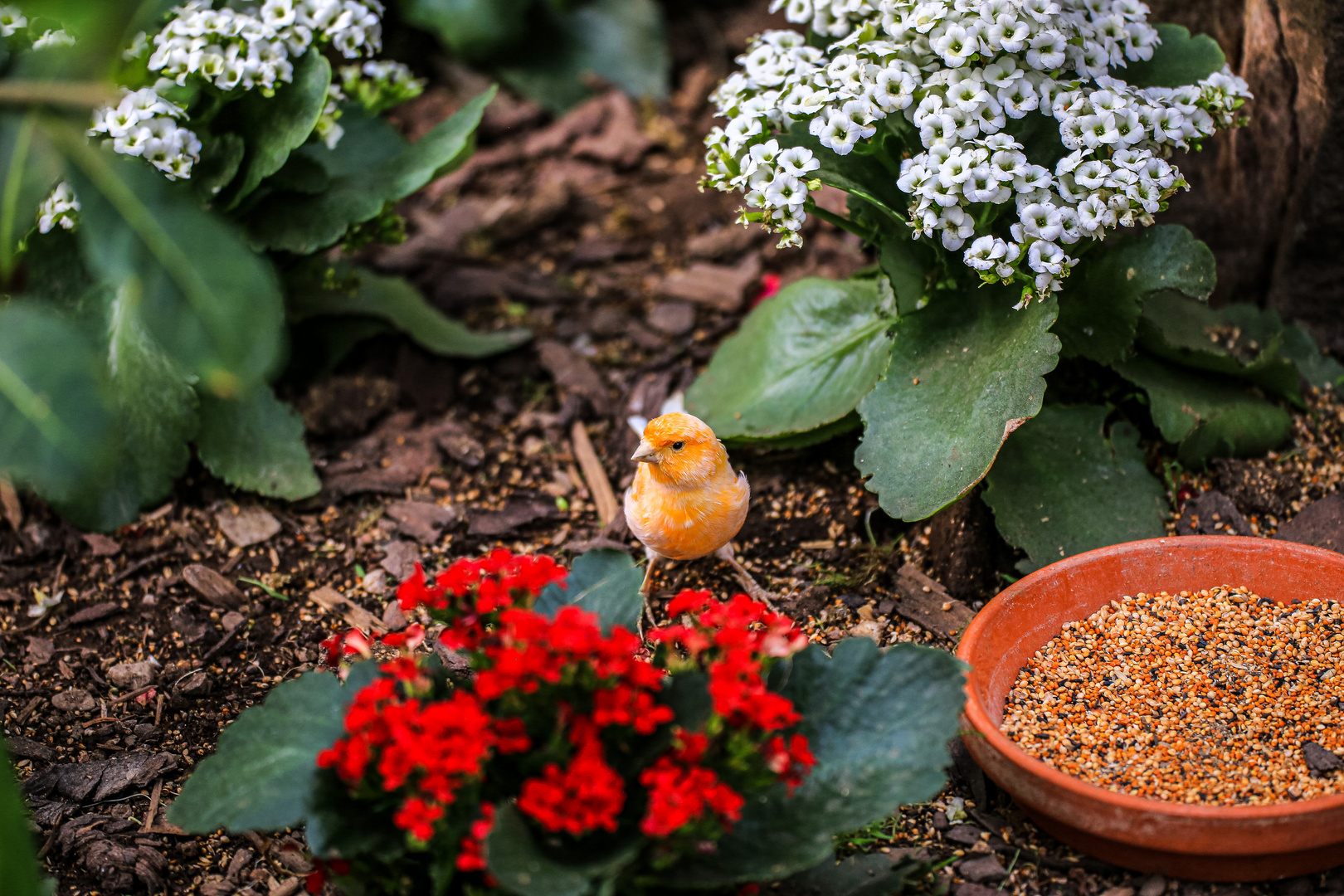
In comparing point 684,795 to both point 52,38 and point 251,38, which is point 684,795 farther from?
point 52,38

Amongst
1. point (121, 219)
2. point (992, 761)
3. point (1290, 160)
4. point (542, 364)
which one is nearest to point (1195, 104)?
point (1290, 160)

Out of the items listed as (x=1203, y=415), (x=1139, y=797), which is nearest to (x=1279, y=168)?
(x=1203, y=415)

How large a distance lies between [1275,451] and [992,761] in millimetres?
1621

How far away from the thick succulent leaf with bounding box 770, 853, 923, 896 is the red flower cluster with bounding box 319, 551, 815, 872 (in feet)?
0.81

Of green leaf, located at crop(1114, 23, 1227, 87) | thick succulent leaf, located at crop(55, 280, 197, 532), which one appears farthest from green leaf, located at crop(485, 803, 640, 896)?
green leaf, located at crop(1114, 23, 1227, 87)

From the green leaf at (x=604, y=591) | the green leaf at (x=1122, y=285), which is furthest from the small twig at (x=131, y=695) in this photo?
the green leaf at (x=1122, y=285)

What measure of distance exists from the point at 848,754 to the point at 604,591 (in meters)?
0.53

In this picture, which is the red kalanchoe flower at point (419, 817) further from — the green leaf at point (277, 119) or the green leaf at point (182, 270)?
the green leaf at point (277, 119)

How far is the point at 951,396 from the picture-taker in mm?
2689

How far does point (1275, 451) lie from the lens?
123 inches

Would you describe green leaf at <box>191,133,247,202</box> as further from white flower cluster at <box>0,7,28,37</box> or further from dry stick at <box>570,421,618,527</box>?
dry stick at <box>570,421,618,527</box>

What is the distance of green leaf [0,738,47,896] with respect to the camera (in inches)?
63.7

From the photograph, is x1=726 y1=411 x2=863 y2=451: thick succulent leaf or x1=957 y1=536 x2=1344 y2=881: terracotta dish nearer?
x1=957 y1=536 x2=1344 y2=881: terracotta dish

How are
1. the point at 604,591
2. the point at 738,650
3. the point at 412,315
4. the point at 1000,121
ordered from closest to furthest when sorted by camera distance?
the point at 738,650, the point at 604,591, the point at 1000,121, the point at 412,315
